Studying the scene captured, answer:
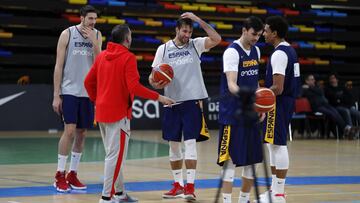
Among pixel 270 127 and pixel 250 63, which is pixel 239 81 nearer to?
pixel 250 63

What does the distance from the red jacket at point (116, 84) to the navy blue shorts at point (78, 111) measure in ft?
4.77

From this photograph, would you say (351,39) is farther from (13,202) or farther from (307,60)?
(13,202)

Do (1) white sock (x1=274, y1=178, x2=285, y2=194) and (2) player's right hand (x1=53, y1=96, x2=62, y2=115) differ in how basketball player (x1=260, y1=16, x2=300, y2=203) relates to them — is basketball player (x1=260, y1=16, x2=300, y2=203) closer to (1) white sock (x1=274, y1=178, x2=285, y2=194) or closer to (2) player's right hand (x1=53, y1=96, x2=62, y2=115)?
(1) white sock (x1=274, y1=178, x2=285, y2=194)

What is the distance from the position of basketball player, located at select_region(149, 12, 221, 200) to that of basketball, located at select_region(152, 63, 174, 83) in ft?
1.12

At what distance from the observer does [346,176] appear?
11.8 m

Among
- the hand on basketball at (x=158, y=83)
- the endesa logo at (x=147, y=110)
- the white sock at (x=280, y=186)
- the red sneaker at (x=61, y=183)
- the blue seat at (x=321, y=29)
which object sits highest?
the hand on basketball at (x=158, y=83)

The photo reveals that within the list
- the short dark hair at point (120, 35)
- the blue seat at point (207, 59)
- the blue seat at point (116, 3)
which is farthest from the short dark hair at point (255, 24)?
the blue seat at point (207, 59)

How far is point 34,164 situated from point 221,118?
18.3 ft

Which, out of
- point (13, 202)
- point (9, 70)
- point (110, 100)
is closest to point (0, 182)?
point (13, 202)

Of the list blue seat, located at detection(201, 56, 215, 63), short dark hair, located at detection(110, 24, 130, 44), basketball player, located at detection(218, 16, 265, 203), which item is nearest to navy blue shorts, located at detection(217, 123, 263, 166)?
basketball player, located at detection(218, 16, 265, 203)

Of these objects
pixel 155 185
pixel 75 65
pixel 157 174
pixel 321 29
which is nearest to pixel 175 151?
pixel 155 185

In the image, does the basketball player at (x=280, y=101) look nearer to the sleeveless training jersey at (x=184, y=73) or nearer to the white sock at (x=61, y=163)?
the sleeveless training jersey at (x=184, y=73)

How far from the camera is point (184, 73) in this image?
968 centimetres

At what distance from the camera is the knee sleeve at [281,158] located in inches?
354
